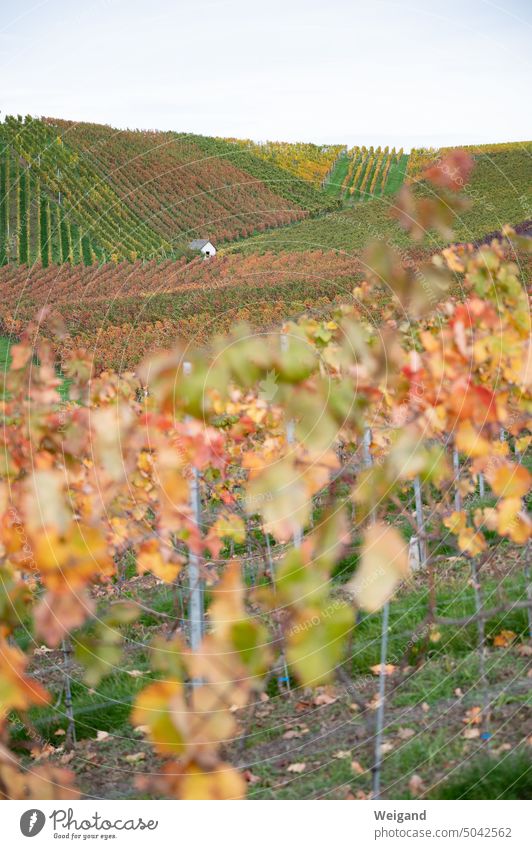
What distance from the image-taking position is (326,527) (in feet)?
5.75

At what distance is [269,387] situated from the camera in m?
1.79

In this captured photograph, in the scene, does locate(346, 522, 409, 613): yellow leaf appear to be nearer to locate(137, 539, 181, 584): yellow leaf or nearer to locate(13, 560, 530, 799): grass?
locate(137, 539, 181, 584): yellow leaf

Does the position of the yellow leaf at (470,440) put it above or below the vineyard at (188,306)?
below

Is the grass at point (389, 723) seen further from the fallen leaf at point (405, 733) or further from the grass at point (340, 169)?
the grass at point (340, 169)

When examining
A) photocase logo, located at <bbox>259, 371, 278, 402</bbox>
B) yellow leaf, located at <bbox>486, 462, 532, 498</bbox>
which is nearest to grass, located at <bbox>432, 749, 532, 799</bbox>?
yellow leaf, located at <bbox>486, 462, 532, 498</bbox>

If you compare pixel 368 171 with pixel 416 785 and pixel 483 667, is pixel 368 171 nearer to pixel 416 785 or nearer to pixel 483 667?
pixel 483 667

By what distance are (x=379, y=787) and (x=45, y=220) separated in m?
39.5

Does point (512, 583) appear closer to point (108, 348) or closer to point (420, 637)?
point (420, 637)

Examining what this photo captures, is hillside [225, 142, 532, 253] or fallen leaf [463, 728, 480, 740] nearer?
fallen leaf [463, 728, 480, 740]
